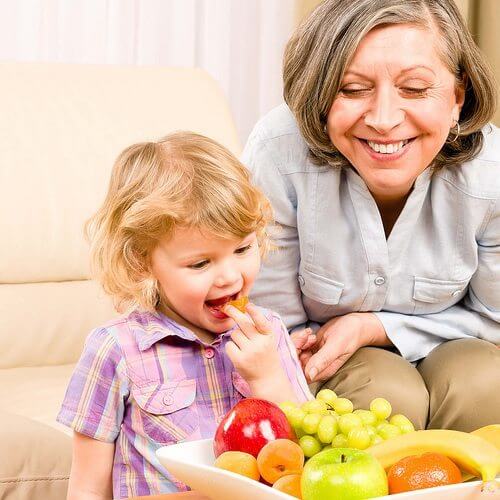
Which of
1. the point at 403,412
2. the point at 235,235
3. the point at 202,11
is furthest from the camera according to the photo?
the point at 202,11

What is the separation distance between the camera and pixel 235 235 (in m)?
1.47

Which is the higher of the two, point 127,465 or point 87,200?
point 87,200

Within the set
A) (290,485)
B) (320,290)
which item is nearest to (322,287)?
(320,290)

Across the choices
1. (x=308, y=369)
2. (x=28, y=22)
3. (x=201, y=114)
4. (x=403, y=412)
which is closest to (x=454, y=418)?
(x=403, y=412)

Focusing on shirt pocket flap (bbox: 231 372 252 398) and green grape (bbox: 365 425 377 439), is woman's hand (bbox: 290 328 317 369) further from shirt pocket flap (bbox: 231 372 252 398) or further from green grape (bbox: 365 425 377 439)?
green grape (bbox: 365 425 377 439)

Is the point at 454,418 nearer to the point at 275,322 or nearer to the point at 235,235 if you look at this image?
the point at 275,322

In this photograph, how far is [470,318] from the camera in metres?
2.06

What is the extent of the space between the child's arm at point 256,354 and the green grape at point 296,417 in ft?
0.67

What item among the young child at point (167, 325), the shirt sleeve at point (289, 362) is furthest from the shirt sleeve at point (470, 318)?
the young child at point (167, 325)

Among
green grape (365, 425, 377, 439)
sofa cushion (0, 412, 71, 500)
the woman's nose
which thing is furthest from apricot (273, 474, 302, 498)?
the woman's nose

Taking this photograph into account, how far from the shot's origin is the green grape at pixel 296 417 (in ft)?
4.14

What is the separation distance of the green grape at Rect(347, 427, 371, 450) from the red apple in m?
0.08

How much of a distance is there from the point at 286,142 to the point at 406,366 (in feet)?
1.57

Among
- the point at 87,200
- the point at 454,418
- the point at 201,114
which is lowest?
the point at 454,418
